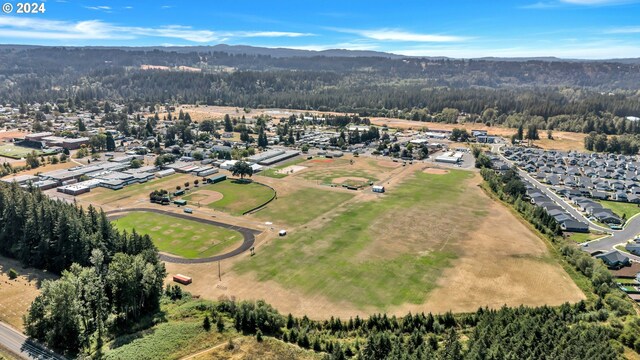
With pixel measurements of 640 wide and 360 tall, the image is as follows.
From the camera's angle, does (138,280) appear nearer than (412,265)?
Yes

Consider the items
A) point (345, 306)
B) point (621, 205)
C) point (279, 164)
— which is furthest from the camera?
point (279, 164)

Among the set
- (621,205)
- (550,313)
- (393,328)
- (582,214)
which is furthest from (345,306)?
(621,205)

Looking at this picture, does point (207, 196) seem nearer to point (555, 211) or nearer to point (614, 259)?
point (555, 211)

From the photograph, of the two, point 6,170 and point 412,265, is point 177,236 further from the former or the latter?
point 6,170

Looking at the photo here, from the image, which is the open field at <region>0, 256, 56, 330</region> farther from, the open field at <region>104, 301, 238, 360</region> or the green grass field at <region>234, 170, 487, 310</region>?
the green grass field at <region>234, 170, 487, 310</region>

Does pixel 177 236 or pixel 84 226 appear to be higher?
pixel 84 226

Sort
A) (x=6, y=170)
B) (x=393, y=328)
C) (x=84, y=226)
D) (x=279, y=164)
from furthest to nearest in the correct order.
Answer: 1. (x=279, y=164)
2. (x=6, y=170)
3. (x=84, y=226)
4. (x=393, y=328)
